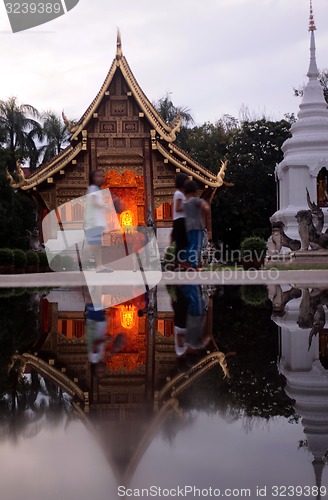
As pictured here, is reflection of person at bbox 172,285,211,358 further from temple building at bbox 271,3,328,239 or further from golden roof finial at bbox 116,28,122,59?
temple building at bbox 271,3,328,239

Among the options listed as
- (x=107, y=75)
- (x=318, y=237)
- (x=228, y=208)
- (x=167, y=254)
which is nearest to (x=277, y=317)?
(x=318, y=237)

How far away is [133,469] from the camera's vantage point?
2160 millimetres

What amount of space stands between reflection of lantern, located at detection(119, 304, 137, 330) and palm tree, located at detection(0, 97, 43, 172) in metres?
33.3

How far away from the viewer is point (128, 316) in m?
7.34

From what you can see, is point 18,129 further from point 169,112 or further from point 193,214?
point 193,214

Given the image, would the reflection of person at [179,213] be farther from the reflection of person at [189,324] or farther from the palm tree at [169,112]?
the palm tree at [169,112]

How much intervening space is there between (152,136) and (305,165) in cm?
659

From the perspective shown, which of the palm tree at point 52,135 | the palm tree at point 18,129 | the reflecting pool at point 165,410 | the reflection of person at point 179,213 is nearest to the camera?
the reflecting pool at point 165,410

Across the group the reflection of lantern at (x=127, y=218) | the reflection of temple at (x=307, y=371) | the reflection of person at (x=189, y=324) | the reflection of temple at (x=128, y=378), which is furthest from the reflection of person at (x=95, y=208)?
the reflection of lantern at (x=127, y=218)

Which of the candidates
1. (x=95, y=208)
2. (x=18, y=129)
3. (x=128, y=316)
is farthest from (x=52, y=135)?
(x=128, y=316)

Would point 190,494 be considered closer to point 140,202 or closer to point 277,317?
point 277,317

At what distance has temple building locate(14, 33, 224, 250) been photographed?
26.9m

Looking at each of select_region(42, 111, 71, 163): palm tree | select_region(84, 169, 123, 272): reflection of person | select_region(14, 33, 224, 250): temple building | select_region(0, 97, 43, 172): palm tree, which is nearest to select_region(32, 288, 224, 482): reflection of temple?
select_region(84, 169, 123, 272): reflection of person

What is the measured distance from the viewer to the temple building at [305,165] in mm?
28828
